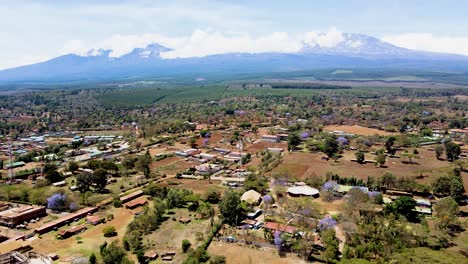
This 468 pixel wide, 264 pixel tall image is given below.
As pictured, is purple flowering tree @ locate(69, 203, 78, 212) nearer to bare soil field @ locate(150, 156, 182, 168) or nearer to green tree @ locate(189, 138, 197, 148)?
bare soil field @ locate(150, 156, 182, 168)

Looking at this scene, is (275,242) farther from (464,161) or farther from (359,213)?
(464,161)

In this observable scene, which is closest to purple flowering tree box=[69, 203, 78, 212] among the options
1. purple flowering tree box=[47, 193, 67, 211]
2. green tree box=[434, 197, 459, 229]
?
purple flowering tree box=[47, 193, 67, 211]

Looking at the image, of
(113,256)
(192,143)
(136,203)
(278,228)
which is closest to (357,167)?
(278,228)

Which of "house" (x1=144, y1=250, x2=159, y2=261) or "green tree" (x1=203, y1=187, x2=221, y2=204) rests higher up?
"green tree" (x1=203, y1=187, x2=221, y2=204)

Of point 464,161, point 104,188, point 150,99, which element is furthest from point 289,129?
point 150,99

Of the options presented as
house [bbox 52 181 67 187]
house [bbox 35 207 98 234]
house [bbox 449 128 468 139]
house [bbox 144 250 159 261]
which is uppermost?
house [bbox 52 181 67 187]

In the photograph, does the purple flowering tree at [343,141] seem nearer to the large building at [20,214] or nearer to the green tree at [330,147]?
the green tree at [330,147]
